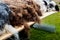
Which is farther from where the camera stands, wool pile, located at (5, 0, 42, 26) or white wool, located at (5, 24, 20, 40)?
wool pile, located at (5, 0, 42, 26)

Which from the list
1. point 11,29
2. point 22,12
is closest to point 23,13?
point 22,12

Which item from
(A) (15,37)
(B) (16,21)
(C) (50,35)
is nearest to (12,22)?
(B) (16,21)

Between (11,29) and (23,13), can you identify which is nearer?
(11,29)

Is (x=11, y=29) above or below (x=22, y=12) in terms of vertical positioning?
below

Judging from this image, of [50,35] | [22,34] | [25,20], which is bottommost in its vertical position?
[50,35]

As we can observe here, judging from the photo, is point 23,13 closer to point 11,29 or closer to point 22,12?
point 22,12

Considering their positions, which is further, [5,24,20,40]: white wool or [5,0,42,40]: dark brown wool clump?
[5,0,42,40]: dark brown wool clump

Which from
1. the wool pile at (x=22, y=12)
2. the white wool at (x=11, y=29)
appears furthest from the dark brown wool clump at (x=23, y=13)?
the white wool at (x=11, y=29)

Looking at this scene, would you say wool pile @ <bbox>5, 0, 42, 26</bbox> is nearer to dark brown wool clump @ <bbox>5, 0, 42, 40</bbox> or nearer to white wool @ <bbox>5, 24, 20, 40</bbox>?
dark brown wool clump @ <bbox>5, 0, 42, 40</bbox>

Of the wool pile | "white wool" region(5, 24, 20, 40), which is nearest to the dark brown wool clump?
the wool pile

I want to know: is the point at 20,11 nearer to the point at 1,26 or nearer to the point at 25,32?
the point at 25,32

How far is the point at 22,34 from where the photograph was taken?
4.16m

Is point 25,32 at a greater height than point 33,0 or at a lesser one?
lesser

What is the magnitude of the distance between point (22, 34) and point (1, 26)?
1.02 m
